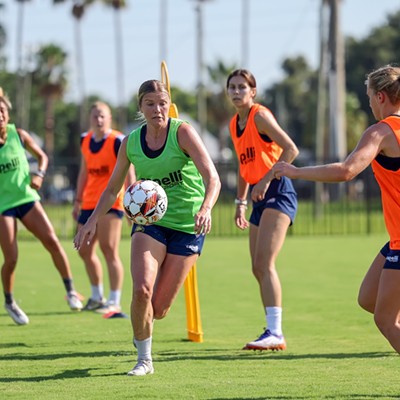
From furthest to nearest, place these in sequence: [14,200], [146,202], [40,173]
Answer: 1. [40,173]
2. [14,200]
3. [146,202]

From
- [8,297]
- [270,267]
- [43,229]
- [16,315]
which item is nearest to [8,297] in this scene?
[8,297]

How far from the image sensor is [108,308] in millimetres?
11820

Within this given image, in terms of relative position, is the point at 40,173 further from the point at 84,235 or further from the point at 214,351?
the point at 84,235

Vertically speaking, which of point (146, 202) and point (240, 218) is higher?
point (146, 202)

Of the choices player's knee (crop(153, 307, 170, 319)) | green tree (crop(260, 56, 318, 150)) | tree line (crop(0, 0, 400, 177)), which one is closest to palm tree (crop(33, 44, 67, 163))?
tree line (crop(0, 0, 400, 177))

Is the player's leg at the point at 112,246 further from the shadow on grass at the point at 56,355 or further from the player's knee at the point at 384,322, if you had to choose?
the player's knee at the point at 384,322

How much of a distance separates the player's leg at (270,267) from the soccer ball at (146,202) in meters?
1.78

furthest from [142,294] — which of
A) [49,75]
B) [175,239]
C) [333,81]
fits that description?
[49,75]

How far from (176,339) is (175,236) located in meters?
2.28

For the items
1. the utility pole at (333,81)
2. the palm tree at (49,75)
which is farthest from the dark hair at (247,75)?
the palm tree at (49,75)

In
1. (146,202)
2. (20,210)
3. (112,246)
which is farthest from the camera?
(112,246)

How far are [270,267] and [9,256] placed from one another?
10.3 feet

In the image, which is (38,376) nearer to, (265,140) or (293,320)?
(265,140)

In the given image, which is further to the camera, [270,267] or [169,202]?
[270,267]
